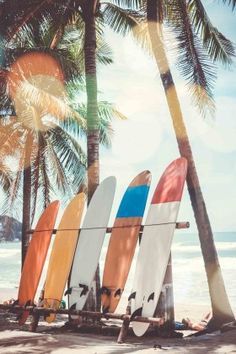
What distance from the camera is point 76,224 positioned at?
720cm

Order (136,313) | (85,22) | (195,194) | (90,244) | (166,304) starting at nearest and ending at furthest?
1. (136,313)
2. (166,304)
3. (90,244)
4. (195,194)
5. (85,22)

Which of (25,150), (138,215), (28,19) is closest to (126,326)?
(138,215)

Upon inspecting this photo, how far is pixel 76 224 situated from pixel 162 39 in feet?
14.0

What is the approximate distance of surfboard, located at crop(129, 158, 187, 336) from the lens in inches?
213

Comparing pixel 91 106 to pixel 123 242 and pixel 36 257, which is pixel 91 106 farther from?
pixel 123 242

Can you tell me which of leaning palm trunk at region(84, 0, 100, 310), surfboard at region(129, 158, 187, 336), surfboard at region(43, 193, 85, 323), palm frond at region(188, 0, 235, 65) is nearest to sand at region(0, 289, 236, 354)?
surfboard at region(129, 158, 187, 336)

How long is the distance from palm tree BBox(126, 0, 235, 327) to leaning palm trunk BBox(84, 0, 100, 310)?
4.04ft

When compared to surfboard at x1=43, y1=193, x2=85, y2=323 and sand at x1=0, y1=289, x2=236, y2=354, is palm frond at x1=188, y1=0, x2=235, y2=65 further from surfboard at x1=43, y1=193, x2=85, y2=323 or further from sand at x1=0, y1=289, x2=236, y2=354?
sand at x1=0, y1=289, x2=236, y2=354

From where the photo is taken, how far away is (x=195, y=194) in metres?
7.78

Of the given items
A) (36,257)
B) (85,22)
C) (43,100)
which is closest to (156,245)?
(36,257)

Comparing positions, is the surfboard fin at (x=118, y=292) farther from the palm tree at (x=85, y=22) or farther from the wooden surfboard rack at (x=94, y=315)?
the palm tree at (x=85, y=22)

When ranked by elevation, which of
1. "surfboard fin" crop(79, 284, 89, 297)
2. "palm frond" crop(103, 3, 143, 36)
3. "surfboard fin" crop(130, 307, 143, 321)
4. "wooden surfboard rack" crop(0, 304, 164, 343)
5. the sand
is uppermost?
"palm frond" crop(103, 3, 143, 36)

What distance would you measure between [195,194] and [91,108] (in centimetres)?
287

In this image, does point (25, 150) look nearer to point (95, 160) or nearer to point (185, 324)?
point (95, 160)
